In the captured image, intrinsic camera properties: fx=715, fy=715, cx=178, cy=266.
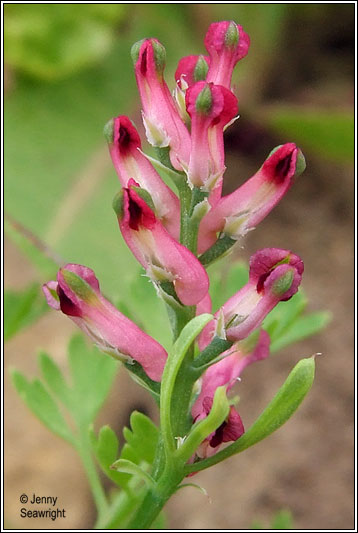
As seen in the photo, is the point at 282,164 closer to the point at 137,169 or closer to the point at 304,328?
the point at 137,169

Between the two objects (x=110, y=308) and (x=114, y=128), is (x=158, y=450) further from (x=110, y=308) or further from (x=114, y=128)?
(x=114, y=128)

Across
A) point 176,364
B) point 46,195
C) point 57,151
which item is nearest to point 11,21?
point 57,151

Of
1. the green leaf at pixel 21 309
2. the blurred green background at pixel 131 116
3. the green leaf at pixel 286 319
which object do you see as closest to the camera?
the green leaf at pixel 286 319

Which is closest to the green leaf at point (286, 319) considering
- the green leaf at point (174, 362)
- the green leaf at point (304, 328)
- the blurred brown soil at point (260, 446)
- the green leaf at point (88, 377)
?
the green leaf at point (304, 328)

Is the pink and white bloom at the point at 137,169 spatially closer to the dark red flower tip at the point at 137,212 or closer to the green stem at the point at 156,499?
the dark red flower tip at the point at 137,212

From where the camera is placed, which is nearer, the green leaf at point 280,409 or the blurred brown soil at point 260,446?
the green leaf at point 280,409

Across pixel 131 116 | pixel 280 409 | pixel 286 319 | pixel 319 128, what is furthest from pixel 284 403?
pixel 131 116
